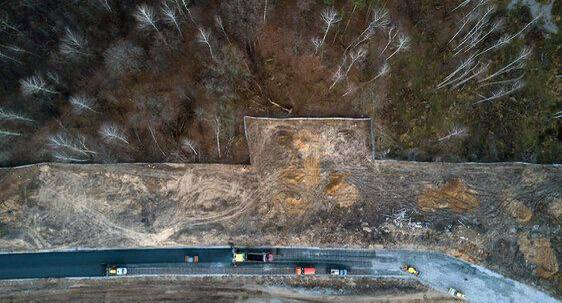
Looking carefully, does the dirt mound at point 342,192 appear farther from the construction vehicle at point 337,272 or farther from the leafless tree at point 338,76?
the leafless tree at point 338,76

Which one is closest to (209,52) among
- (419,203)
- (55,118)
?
(55,118)

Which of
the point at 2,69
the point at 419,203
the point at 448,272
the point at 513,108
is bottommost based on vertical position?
the point at 448,272

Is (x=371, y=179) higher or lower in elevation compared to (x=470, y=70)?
lower

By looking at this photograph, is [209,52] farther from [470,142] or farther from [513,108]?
[513,108]

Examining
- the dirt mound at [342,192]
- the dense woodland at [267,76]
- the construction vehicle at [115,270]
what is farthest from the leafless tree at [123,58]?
the dirt mound at [342,192]

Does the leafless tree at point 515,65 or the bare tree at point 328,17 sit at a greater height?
the bare tree at point 328,17

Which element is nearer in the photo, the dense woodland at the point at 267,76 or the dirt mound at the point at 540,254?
the dense woodland at the point at 267,76

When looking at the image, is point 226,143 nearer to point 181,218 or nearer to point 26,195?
point 181,218
